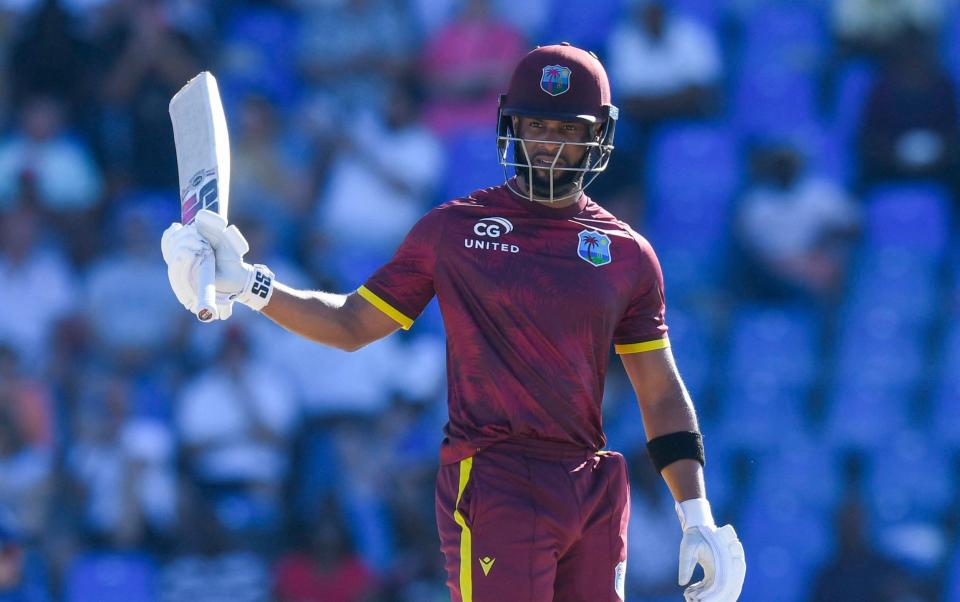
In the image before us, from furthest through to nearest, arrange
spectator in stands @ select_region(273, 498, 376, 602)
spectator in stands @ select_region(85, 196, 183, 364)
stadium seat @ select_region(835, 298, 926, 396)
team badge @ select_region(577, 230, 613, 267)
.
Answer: spectator in stands @ select_region(85, 196, 183, 364), stadium seat @ select_region(835, 298, 926, 396), spectator in stands @ select_region(273, 498, 376, 602), team badge @ select_region(577, 230, 613, 267)

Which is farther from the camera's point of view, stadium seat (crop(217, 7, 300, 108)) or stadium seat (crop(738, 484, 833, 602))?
stadium seat (crop(217, 7, 300, 108))

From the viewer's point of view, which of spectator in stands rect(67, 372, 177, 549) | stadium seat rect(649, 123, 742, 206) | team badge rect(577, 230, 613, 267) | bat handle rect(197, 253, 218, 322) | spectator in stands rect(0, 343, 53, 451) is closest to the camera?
bat handle rect(197, 253, 218, 322)

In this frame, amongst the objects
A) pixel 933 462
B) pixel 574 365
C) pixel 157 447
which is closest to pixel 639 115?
pixel 933 462

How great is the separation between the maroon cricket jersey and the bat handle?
492 mm

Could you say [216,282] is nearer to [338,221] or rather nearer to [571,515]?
[571,515]

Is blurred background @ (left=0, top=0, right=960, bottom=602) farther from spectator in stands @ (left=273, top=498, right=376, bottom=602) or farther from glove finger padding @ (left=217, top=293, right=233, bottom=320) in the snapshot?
glove finger padding @ (left=217, top=293, right=233, bottom=320)

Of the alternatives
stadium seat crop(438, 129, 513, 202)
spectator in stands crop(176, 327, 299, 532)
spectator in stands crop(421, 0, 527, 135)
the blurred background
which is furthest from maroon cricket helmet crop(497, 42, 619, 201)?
spectator in stands crop(421, 0, 527, 135)

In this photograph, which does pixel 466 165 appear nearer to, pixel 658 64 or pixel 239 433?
pixel 658 64

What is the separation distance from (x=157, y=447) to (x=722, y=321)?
10.1 ft

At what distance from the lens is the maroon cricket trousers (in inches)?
144

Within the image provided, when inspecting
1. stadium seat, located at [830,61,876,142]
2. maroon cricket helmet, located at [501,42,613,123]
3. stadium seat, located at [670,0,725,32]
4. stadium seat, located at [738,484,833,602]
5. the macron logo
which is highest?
stadium seat, located at [670,0,725,32]

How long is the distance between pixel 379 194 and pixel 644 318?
15.3 ft

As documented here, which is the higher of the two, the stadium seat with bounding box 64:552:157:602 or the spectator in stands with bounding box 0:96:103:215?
the spectator in stands with bounding box 0:96:103:215

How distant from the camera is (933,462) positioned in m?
7.91
